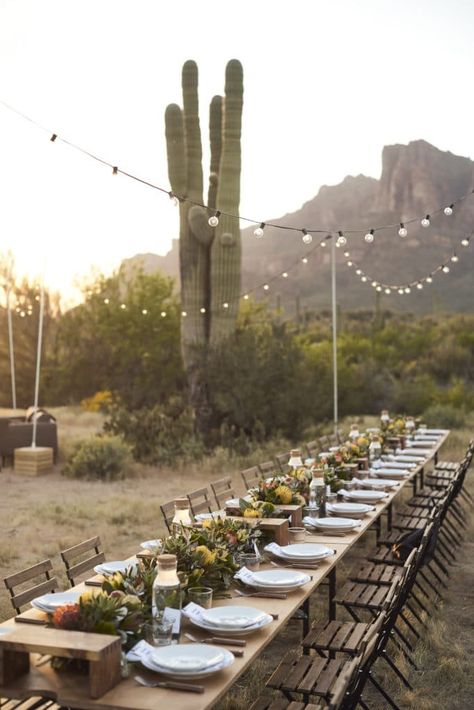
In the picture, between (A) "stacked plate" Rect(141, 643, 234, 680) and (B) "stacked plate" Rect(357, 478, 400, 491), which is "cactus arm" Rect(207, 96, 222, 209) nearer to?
(B) "stacked plate" Rect(357, 478, 400, 491)

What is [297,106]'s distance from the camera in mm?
19594

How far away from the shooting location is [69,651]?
290cm

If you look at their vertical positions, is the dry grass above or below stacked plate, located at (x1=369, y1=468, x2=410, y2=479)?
below

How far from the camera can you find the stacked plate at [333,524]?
5.50m

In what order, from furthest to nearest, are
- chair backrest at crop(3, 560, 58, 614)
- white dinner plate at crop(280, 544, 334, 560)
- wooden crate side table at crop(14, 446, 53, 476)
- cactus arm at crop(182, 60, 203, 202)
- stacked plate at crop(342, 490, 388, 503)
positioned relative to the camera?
cactus arm at crop(182, 60, 203, 202) < wooden crate side table at crop(14, 446, 53, 476) < stacked plate at crop(342, 490, 388, 503) < white dinner plate at crop(280, 544, 334, 560) < chair backrest at crop(3, 560, 58, 614)

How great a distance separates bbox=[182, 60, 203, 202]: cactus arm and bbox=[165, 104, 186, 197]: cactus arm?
152mm

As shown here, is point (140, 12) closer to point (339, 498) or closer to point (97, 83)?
point (97, 83)

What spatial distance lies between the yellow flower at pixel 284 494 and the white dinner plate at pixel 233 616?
1.92 meters

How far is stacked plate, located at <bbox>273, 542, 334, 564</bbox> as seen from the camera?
15.2ft

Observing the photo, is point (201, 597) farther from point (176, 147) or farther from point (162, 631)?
point (176, 147)

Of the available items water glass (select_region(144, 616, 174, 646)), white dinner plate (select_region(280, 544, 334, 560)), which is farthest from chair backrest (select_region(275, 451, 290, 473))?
water glass (select_region(144, 616, 174, 646))

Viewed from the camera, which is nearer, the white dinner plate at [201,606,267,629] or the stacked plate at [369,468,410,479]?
the white dinner plate at [201,606,267,629]

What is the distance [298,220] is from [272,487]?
2958 inches

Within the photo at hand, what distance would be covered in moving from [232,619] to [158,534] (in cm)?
607
